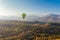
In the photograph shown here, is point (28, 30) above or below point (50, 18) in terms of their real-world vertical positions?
below

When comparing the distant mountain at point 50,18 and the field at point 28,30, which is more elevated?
the distant mountain at point 50,18

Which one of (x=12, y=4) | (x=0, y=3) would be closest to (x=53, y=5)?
(x=12, y=4)

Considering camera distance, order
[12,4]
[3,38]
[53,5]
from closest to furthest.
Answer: [3,38], [12,4], [53,5]

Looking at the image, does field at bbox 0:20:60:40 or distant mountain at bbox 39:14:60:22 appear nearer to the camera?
field at bbox 0:20:60:40

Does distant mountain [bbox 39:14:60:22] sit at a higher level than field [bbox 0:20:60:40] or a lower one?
higher

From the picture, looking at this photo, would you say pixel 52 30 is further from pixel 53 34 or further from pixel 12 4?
pixel 12 4

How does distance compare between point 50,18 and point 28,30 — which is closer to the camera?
point 28,30

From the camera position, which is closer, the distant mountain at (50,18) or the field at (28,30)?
the field at (28,30)

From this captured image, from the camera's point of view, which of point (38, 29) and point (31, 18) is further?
point (31, 18)
